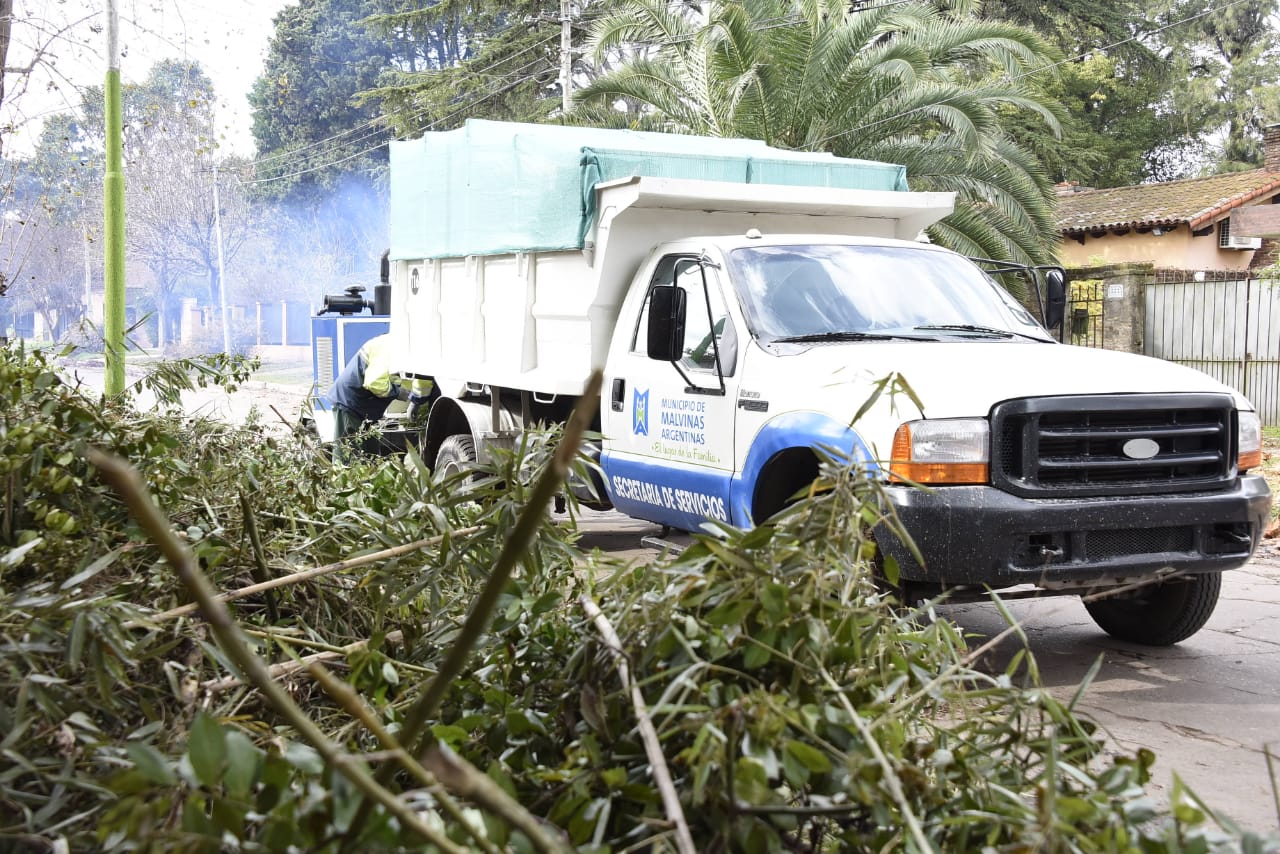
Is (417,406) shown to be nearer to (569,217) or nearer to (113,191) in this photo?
(569,217)

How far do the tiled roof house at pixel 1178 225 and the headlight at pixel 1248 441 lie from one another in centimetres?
2563

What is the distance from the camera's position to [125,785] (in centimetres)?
146

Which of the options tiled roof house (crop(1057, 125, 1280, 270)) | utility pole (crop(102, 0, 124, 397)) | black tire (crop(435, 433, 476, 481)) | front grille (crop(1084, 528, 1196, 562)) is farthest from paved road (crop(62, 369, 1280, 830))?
tiled roof house (crop(1057, 125, 1280, 270))

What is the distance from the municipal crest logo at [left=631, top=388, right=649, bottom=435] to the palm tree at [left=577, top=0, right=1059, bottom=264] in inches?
410

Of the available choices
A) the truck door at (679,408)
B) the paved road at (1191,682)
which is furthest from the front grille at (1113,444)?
the truck door at (679,408)

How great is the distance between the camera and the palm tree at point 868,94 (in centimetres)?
1689

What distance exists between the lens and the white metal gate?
1748 centimetres

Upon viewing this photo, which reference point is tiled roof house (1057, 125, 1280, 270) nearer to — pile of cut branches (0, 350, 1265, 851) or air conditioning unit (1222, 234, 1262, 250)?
air conditioning unit (1222, 234, 1262, 250)

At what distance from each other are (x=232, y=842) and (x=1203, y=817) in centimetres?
121

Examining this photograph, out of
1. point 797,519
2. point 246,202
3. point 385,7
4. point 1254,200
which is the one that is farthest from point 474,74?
point 797,519

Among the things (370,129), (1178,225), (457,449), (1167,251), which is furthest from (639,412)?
(370,129)

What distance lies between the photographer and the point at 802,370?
602cm

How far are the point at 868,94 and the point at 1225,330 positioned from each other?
625cm

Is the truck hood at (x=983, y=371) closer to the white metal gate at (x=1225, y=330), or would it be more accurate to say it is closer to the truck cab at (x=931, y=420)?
the truck cab at (x=931, y=420)
